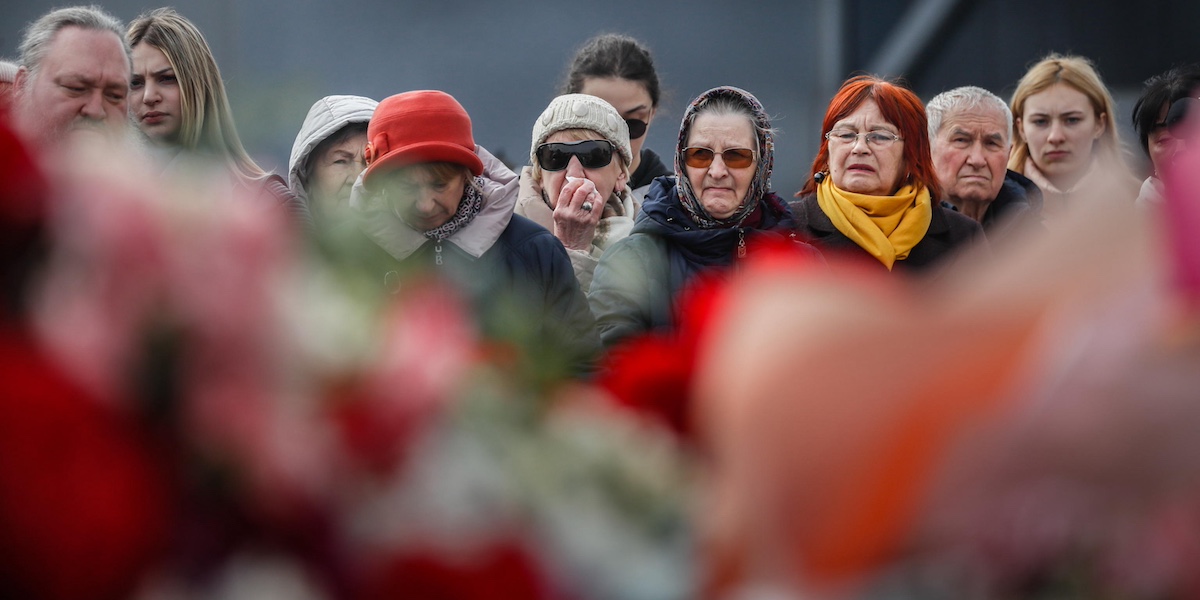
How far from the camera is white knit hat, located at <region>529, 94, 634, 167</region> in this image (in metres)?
3.40

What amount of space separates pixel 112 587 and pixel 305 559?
0.23ft

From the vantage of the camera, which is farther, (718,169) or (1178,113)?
(1178,113)

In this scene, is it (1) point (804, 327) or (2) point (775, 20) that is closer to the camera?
(1) point (804, 327)

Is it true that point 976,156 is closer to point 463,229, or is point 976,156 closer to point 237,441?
point 463,229

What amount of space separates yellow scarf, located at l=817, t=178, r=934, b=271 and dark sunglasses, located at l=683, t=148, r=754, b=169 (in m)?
0.30

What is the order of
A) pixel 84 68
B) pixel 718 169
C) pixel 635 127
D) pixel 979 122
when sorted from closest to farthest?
1. pixel 84 68
2. pixel 718 169
3. pixel 635 127
4. pixel 979 122

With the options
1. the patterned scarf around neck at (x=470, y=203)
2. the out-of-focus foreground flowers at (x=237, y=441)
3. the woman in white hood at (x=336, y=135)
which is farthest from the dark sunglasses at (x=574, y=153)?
the out-of-focus foreground flowers at (x=237, y=441)

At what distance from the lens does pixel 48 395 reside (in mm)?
433

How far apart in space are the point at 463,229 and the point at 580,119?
100 cm

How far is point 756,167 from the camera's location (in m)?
3.21

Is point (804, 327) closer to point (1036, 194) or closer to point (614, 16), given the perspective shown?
point (1036, 194)

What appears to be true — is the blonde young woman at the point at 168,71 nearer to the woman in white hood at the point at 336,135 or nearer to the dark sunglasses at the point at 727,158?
the woman in white hood at the point at 336,135

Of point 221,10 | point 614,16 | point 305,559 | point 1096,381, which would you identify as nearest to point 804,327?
point 1096,381

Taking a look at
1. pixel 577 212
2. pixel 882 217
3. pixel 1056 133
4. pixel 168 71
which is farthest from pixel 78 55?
pixel 1056 133
